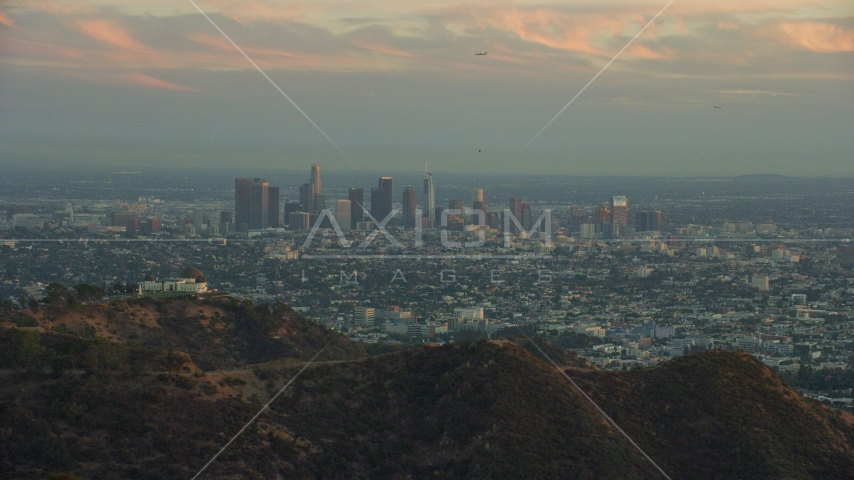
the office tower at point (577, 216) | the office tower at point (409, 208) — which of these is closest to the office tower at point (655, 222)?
the office tower at point (577, 216)

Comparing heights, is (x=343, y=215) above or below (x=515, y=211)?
below

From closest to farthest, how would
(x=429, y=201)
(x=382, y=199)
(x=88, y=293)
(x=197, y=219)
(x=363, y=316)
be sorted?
(x=88, y=293)
(x=363, y=316)
(x=197, y=219)
(x=429, y=201)
(x=382, y=199)

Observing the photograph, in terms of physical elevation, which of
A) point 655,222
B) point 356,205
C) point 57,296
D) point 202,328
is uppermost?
point 356,205

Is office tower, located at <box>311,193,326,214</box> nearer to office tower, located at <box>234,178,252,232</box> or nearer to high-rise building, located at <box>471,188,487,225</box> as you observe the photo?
office tower, located at <box>234,178,252,232</box>

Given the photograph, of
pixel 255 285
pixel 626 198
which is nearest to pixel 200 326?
pixel 255 285

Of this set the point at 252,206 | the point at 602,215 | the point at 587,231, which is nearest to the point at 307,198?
the point at 252,206

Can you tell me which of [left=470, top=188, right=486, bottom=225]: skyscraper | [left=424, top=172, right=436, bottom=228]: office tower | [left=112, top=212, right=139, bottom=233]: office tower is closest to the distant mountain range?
[left=112, top=212, right=139, bottom=233]: office tower

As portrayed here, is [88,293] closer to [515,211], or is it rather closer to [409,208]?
[409,208]
